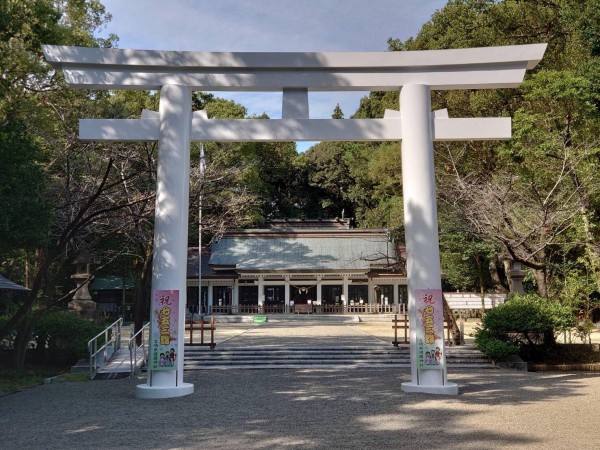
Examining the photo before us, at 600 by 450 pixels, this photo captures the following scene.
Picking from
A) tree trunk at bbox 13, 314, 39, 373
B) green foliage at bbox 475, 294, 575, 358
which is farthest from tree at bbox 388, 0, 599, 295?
tree trunk at bbox 13, 314, 39, 373

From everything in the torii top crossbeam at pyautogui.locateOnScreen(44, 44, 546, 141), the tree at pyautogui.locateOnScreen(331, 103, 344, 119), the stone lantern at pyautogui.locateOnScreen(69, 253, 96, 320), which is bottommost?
the stone lantern at pyautogui.locateOnScreen(69, 253, 96, 320)

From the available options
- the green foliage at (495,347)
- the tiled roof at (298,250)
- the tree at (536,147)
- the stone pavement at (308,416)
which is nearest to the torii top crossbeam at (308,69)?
the tree at (536,147)

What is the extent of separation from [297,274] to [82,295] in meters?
16.4

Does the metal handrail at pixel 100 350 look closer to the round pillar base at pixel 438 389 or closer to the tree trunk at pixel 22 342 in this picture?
the tree trunk at pixel 22 342

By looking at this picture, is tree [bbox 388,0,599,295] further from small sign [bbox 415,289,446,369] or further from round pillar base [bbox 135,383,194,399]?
round pillar base [bbox 135,383,194,399]

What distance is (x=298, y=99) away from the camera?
1047 centimetres

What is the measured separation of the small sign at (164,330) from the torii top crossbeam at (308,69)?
3717mm

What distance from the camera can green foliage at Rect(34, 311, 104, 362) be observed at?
14.2 m

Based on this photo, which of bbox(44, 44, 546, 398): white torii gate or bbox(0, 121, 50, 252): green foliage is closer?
bbox(44, 44, 546, 398): white torii gate

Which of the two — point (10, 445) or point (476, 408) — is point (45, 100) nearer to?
Answer: point (10, 445)

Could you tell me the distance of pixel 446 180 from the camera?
22047 millimetres

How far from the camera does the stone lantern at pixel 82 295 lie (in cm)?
1961

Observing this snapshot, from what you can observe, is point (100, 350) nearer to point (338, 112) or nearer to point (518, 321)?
point (518, 321)

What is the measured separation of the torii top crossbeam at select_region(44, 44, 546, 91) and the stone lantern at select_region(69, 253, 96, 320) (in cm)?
1066
